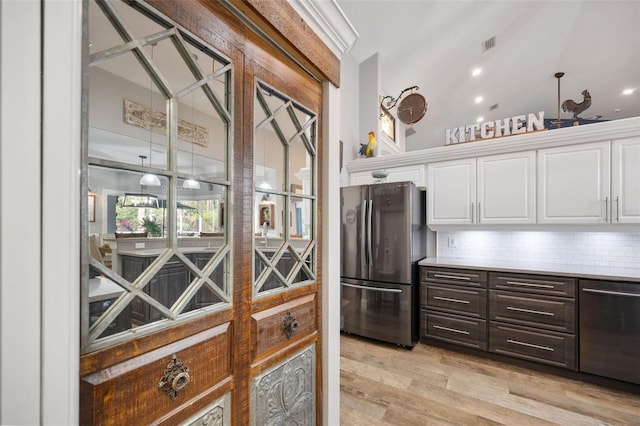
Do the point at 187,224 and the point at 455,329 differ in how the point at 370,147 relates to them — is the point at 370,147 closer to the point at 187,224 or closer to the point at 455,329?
the point at 455,329

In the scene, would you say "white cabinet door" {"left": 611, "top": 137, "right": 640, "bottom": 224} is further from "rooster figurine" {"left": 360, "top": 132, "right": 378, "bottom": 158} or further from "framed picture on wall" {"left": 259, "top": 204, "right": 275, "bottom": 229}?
"framed picture on wall" {"left": 259, "top": 204, "right": 275, "bottom": 229}

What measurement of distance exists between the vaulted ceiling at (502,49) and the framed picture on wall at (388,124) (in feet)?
1.14

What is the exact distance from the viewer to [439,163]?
3.21m

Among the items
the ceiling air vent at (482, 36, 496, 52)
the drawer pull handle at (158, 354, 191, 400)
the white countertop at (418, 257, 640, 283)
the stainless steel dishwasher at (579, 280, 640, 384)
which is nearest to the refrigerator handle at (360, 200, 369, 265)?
the white countertop at (418, 257, 640, 283)

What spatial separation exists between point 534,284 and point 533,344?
1.76 ft

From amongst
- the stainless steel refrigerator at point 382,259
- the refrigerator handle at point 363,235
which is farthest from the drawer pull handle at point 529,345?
the refrigerator handle at point 363,235

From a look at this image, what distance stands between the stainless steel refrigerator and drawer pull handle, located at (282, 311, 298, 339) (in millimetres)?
2045

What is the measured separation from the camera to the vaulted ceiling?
3320mm

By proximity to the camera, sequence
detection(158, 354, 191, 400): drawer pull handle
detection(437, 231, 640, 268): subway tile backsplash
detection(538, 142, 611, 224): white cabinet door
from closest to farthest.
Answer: detection(158, 354, 191, 400): drawer pull handle, detection(538, 142, 611, 224): white cabinet door, detection(437, 231, 640, 268): subway tile backsplash

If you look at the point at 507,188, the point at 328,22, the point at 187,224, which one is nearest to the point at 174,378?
the point at 187,224

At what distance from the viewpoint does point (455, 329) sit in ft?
9.30

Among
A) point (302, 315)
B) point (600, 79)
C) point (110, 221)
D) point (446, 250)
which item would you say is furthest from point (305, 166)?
point (600, 79)

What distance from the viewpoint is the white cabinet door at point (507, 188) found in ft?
9.14

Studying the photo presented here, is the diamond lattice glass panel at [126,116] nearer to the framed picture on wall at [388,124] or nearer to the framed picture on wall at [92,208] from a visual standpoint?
the framed picture on wall at [92,208]
